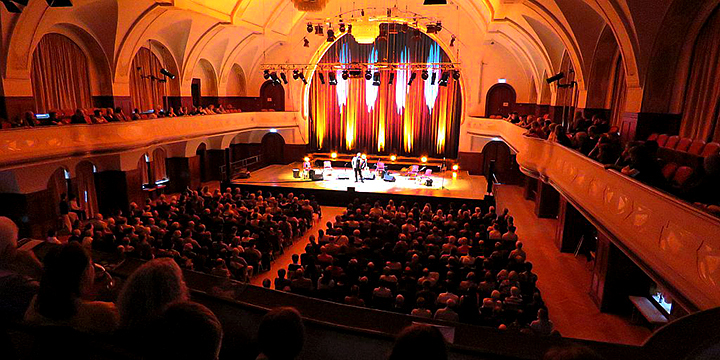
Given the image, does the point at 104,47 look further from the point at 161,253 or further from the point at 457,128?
the point at 457,128

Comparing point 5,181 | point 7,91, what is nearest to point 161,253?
point 5,181

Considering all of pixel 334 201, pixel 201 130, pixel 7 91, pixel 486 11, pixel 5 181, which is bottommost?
pixel 334 201

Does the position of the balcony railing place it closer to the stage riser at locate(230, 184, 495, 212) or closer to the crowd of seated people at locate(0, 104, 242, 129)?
the stage riser at locate(230, 184, 495, 212)

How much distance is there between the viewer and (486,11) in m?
18.0

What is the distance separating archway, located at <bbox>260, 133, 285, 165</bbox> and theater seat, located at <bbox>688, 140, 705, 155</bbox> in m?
21.6

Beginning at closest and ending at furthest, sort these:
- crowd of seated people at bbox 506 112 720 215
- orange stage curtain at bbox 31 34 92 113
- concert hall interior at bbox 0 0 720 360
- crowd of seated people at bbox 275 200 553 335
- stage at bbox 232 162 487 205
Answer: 1. concert hall interior at bbox 0 0 720 360
2. crowd of seated people at bbox 506 112 720 215
3. crowd of seated people at bbox 275 200 553 335
4. orange stage curtain at bbox 31 34 92 113
5. stage at bbox 232 162 487 205

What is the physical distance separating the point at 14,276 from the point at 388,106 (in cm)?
2370

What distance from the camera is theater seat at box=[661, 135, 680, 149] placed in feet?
26.6

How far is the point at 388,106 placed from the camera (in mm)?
25328

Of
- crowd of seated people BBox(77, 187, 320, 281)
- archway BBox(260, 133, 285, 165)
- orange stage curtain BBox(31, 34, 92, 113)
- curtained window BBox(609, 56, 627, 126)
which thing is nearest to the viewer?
crowd of seated people BBox(77, 187, 320, 281)

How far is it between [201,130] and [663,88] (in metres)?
17.1

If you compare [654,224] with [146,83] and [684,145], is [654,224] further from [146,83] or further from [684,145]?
[146,83]

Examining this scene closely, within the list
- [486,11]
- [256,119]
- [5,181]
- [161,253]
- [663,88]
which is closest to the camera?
[161,253]

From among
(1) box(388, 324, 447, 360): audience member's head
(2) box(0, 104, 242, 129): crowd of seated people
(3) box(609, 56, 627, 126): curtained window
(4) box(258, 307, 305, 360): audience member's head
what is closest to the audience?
(4) box(258, 307, 305, 360): audience member's head
